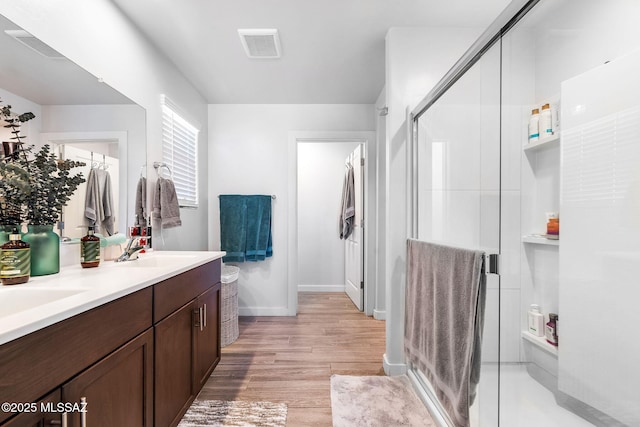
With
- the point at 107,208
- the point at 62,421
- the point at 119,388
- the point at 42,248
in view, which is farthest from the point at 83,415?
the point at 107,208

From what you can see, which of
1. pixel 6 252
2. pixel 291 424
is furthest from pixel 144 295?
pixel 291 424

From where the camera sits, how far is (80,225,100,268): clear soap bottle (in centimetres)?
156

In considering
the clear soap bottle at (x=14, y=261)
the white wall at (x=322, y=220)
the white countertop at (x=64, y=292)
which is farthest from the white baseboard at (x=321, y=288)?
the clear soap bottle at (x=14, y=261)

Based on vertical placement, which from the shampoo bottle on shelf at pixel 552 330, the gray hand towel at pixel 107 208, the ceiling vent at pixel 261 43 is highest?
the ceiling vent at pixel 261 43

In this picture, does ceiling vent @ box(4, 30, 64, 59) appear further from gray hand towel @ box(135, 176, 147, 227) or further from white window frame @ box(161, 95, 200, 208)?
white window frame @ box(161, 95, 200, 208)

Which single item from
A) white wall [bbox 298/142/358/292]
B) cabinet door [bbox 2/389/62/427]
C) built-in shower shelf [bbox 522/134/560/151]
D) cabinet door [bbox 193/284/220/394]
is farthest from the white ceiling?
cabinet door [bbox 2/389/62/427]

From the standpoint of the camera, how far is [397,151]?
2.25 metres

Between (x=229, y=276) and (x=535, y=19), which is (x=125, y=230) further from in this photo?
(x=535, y=19)

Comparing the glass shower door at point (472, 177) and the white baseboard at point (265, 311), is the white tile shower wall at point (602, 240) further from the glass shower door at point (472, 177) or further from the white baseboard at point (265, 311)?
the white baseboard at point (265, 311)

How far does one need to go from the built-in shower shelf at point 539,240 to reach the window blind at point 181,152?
2.47m

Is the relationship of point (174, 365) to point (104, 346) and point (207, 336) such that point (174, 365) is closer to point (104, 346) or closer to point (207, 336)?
point (207, 336)

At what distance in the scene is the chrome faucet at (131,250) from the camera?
1847 mm

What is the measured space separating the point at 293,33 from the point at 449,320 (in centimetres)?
202

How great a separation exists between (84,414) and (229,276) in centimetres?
205
